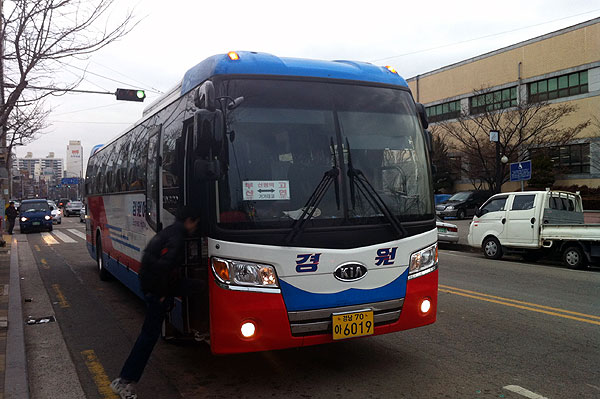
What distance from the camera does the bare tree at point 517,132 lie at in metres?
34.0

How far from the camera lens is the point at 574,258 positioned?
12516 millimetres

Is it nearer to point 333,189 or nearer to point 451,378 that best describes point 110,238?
point 333,189

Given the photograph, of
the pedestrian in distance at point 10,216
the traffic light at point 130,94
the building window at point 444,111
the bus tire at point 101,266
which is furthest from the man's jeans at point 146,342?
the building window at point 444,111

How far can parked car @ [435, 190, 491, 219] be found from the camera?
31328 millimetres

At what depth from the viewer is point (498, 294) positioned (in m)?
9.16

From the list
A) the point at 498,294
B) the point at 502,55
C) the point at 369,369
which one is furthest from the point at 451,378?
the point at 502,55

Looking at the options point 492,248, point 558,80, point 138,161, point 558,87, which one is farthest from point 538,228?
point 558,80

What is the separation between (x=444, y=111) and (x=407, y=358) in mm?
44723

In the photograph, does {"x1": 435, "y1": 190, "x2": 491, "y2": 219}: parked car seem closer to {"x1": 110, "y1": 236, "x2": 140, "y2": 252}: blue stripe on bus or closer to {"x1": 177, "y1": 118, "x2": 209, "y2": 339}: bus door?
{"x1": 110, "y1": 236, "x2": 140, "y2": 252}: blue stripe on bus

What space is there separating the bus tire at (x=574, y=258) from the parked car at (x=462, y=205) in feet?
59.5

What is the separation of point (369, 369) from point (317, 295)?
4.07 feet

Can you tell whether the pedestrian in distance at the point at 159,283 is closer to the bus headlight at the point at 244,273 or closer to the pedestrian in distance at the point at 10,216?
the bus headlight at the point at 244,273

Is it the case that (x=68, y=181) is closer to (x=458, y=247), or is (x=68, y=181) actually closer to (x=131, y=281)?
(x=458, y=247)

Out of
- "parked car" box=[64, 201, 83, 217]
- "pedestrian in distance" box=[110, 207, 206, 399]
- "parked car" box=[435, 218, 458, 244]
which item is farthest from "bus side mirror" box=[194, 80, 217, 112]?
"parked car" box=[64, 201, 83, 217]
